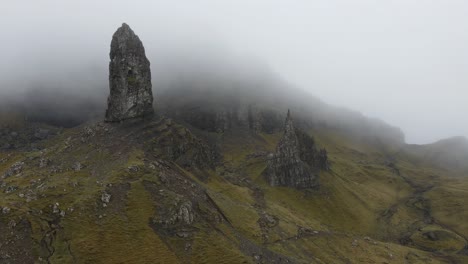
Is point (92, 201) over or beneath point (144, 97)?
beneath

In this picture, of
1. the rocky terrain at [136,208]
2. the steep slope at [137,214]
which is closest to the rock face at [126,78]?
the rocky terrain at [136,208]

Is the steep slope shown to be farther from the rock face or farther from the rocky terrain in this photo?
the rock face

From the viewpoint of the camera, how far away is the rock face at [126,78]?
175m

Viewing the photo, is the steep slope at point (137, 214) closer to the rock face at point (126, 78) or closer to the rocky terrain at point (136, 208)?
the rocky terrain at point (136, 208)

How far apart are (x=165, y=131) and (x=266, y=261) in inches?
3206

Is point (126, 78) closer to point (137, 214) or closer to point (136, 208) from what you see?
point (136, 208)

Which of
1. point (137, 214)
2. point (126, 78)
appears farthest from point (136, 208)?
point (126, 78)

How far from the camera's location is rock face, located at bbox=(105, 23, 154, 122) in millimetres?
174688

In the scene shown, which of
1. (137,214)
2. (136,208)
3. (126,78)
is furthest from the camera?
(126,78)

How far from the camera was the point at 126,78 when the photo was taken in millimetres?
174500

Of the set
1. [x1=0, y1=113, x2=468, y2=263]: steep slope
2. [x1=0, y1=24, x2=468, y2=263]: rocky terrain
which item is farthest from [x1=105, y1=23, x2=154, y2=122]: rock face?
[x1=0, y1=113, x2=468, y2=263]: steep slope

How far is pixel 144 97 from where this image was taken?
179875mm

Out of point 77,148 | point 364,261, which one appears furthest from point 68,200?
point 364,261

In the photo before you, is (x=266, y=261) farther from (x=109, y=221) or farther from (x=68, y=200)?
(x=68, y=200)
